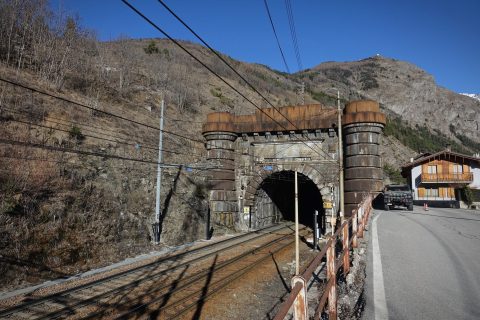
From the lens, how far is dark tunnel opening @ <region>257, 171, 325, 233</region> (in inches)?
1005

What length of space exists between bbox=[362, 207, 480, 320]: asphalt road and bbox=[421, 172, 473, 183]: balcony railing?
130ft

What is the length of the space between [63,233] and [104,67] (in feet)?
75.4

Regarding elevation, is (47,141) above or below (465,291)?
above

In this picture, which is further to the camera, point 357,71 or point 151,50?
point 357,71

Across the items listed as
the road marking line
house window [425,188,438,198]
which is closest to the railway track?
the road marking line

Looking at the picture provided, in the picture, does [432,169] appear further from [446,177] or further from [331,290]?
[331,290]

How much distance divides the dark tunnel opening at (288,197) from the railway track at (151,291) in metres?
9.91

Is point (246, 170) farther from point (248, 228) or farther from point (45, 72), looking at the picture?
point (45, 72)

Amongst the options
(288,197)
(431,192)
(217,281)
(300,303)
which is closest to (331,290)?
(300,303)

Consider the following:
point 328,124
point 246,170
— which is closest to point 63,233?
point 246,170

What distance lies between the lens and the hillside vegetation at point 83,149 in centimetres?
1251

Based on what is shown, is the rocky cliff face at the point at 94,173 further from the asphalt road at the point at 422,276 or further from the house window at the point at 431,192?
the house window at the point at 431,192

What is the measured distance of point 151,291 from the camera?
10148 mm

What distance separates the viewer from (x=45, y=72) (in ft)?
79.0
